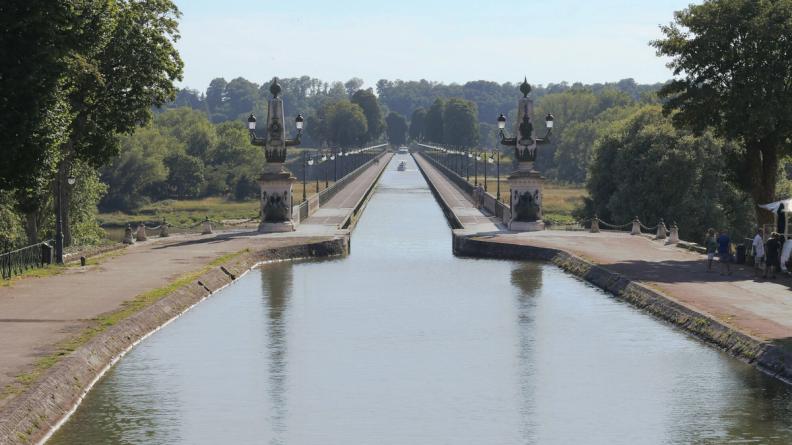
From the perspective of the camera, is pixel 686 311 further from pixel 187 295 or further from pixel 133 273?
pixel 133 273

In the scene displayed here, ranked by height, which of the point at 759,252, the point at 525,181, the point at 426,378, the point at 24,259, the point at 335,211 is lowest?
the point at 426,378

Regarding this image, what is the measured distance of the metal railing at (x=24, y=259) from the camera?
42.4 meters

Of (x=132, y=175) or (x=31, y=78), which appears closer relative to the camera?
(x=31, y=78)

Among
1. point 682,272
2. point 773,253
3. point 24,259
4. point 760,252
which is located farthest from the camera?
point 24,259

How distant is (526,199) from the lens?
65500mm

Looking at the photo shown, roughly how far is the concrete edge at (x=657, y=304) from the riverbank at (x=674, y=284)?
0.9 inches

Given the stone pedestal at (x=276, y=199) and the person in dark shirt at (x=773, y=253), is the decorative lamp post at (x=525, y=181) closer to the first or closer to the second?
the stone pedestal at (x=276, y=199)

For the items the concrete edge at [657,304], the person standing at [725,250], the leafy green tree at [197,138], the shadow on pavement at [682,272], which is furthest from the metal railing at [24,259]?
the leafy green tree at [197,138]

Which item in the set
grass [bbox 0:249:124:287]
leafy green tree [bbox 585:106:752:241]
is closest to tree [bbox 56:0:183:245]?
grass [bbox 0:249:124:287]

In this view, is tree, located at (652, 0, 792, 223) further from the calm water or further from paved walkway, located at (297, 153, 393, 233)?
paved walkway, located at (297, 153, 393, 233)

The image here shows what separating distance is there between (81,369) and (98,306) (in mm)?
8709

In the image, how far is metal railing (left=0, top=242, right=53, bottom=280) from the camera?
42.4 metres

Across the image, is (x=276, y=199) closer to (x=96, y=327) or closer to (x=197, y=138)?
(x=96, y=327)

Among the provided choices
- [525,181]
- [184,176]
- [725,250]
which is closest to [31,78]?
[725,250]
